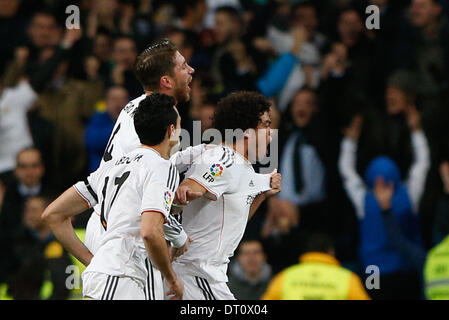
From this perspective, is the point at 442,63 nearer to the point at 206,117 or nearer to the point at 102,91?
the point at 206,117

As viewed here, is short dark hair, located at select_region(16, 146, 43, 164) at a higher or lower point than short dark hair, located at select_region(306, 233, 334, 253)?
higher

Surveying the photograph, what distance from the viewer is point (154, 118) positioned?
5.60m

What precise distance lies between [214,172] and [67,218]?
3.27 ft

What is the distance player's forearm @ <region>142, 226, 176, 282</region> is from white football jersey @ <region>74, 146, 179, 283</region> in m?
0.16

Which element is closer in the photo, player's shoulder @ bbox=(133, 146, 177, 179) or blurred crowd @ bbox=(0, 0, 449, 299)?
player's shoulder @ bbox=(133, 146, 177, 179)

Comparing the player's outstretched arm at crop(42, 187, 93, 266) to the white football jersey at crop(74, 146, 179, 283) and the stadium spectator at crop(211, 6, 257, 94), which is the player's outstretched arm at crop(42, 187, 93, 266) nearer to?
the white football jersey at crop(74, 146, 179, 283)

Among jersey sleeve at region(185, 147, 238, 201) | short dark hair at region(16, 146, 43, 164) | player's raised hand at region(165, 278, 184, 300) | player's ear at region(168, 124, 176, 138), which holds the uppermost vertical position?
short dark hair at region(16, 146, 43, 164)

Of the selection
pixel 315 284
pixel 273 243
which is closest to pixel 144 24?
pixel 273 243

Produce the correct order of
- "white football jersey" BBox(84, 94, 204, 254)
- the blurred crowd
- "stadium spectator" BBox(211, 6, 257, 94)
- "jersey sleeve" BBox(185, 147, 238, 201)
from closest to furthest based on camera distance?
1. "white football jersey" BBox(84, 94, 204, 254)
2. "jersey sleeve" BBox(185, 147, 238, 201)
3. the blurred crowd
4. "stadium spectator" BBox(211, 6, 257, 94)

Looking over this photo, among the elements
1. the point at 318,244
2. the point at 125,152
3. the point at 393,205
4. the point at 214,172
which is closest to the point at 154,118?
the point at 125,152

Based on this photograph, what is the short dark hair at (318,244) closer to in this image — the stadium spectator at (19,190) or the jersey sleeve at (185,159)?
the jersey sleeve at (185,159)

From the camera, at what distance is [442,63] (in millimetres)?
10625

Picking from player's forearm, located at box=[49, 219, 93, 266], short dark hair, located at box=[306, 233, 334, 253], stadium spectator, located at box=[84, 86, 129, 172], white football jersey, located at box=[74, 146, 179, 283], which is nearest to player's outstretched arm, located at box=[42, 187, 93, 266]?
player's forearm, located at box=[49, 219, 93, 266]

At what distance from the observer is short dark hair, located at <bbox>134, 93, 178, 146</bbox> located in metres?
5.61
